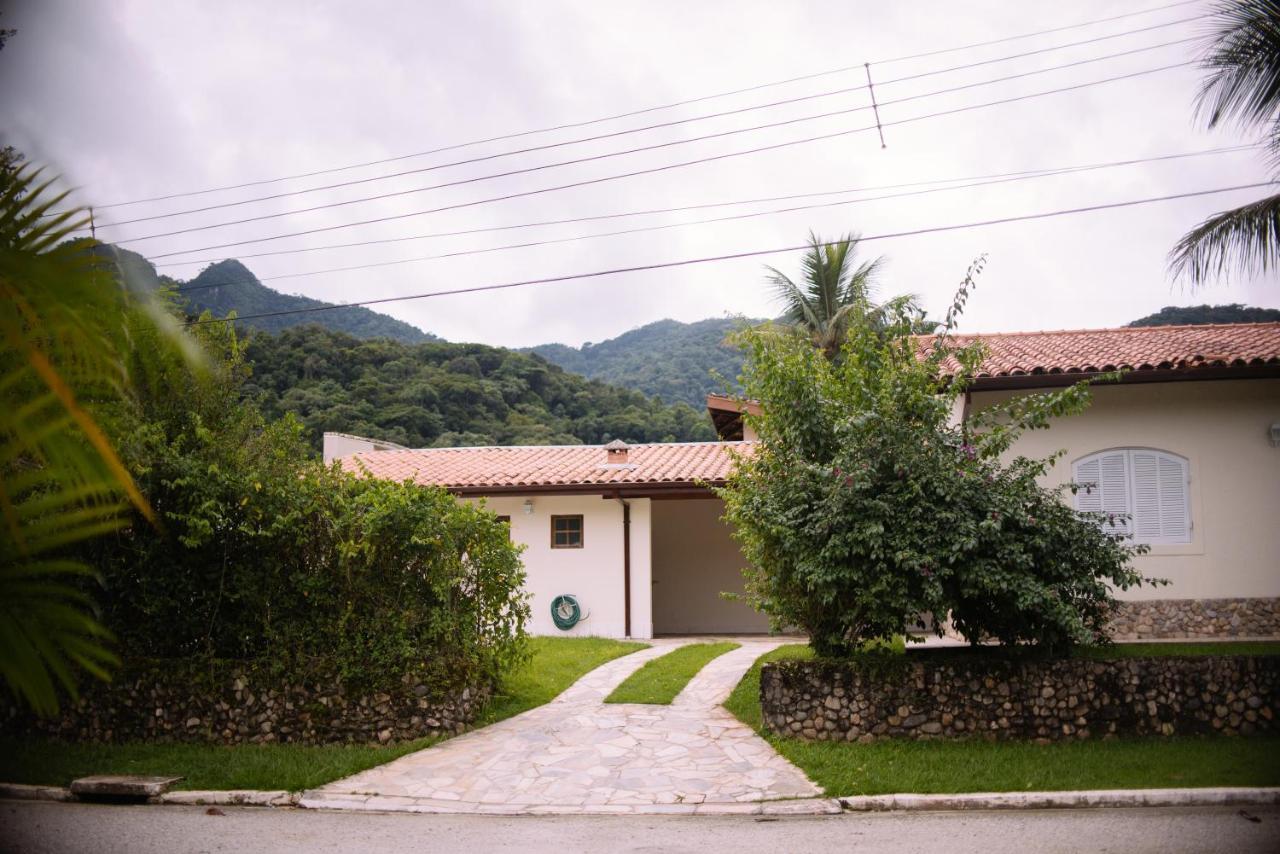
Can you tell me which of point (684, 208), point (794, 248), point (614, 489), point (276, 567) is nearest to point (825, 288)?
point (614, 489)

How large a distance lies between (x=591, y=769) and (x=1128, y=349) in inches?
439

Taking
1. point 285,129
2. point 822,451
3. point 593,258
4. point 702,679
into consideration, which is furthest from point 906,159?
point 285,129

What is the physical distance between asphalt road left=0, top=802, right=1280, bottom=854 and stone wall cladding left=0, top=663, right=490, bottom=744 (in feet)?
5.70

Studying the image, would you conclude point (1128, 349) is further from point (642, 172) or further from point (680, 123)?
point (642, 172)

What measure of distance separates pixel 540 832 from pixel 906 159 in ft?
39.4

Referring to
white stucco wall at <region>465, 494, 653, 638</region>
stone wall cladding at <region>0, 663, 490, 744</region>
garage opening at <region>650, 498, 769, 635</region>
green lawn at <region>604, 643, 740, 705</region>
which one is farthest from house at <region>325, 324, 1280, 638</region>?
garage opening at <region>650, 498, 769, 635</region>

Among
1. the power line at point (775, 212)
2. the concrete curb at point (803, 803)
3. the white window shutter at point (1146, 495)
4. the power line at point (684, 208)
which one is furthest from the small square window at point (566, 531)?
the concrete curb at point (803, 803)

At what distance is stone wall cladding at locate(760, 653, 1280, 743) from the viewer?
8977 mm

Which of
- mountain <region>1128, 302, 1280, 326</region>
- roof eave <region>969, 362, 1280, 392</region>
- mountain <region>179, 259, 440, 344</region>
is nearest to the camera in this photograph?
roof eave <region>969, 362, 1280, 392</region>

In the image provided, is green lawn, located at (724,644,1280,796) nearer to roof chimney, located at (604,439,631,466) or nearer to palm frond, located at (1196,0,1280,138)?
palm frond, located at (1196,0,1280,138)

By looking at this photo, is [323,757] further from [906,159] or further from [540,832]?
[906,159]

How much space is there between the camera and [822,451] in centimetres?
1014

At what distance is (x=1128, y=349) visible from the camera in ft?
46.4

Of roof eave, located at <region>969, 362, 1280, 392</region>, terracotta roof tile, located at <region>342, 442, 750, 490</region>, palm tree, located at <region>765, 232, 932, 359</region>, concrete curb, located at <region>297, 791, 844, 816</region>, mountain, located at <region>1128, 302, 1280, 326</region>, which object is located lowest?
concrete curb, located at <region>297, 791, 844, 816</region>
